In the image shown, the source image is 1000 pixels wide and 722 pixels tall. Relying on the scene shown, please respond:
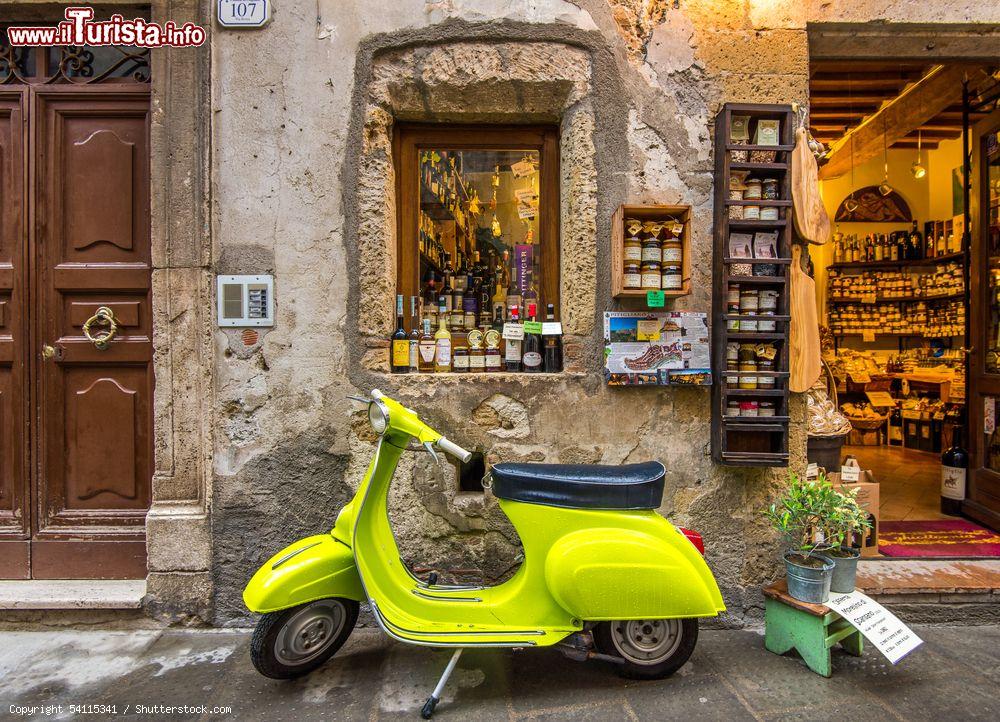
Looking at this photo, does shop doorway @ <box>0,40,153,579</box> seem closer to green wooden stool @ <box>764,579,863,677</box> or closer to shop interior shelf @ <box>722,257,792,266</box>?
shop interior shelf @ <box>722,257,792,266</box>

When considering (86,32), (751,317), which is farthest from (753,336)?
(86,32)

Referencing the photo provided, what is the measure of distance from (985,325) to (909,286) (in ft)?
13.0

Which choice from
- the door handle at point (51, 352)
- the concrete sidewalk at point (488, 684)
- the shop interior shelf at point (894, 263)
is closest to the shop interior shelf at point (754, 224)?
the concrete sidewalk at point (488, 684)

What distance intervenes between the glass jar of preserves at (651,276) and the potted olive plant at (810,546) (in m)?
1.25

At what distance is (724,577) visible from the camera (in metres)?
3.16

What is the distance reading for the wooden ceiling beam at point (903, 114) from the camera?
177 inches

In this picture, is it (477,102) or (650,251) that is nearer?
(650,251)

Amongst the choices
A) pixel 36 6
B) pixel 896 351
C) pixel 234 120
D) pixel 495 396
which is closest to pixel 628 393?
pixel 495 396

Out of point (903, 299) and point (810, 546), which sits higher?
point (903, 299)

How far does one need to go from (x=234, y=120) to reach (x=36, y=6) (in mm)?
1399

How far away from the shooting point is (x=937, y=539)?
12.4ft

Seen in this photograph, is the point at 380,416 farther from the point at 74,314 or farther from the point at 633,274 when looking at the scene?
the point at 74,314

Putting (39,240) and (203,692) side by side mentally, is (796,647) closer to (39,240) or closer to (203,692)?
(203,692)

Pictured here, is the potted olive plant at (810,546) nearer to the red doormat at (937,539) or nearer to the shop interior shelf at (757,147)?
the red doormat at (937,539)
